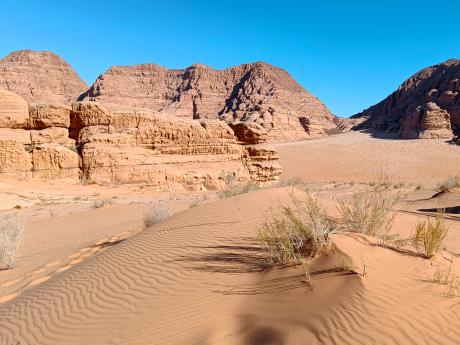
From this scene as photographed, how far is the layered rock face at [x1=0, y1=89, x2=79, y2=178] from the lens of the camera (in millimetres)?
17266

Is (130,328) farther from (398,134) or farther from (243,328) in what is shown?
(398,134)

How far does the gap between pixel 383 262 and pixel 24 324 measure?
376 cm

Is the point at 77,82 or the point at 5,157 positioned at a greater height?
the point at 77,82

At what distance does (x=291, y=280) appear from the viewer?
3088 millimetres

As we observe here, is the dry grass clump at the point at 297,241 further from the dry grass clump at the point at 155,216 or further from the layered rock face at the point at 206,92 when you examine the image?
the layered rock face at the point at 206,92

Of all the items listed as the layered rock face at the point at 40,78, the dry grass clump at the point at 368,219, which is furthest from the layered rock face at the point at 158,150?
the layered rock face at the point at 40,78

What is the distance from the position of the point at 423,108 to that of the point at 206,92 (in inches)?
2502

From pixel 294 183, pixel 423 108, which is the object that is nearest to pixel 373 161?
pixel 423 108

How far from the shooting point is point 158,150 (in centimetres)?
1981

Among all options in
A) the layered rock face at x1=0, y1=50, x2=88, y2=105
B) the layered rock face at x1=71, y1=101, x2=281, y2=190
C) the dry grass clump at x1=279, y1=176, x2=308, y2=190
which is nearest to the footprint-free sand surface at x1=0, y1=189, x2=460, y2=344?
the dry grass clump at x1=279, y1=176, x2=308, y2=190

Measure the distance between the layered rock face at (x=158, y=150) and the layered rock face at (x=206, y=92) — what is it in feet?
193

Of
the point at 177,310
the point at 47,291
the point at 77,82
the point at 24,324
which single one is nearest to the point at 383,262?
the point at 177,310

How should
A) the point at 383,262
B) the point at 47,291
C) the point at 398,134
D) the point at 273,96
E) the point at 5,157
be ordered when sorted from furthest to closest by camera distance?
the point at 273,96, the point at 398,134, the point at 5,157, the point at 47,291, the point at 383,262

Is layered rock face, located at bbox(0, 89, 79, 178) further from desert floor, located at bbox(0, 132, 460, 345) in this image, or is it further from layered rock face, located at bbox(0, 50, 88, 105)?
layered rock face, located at bbox(0, 50, 88, 105)
